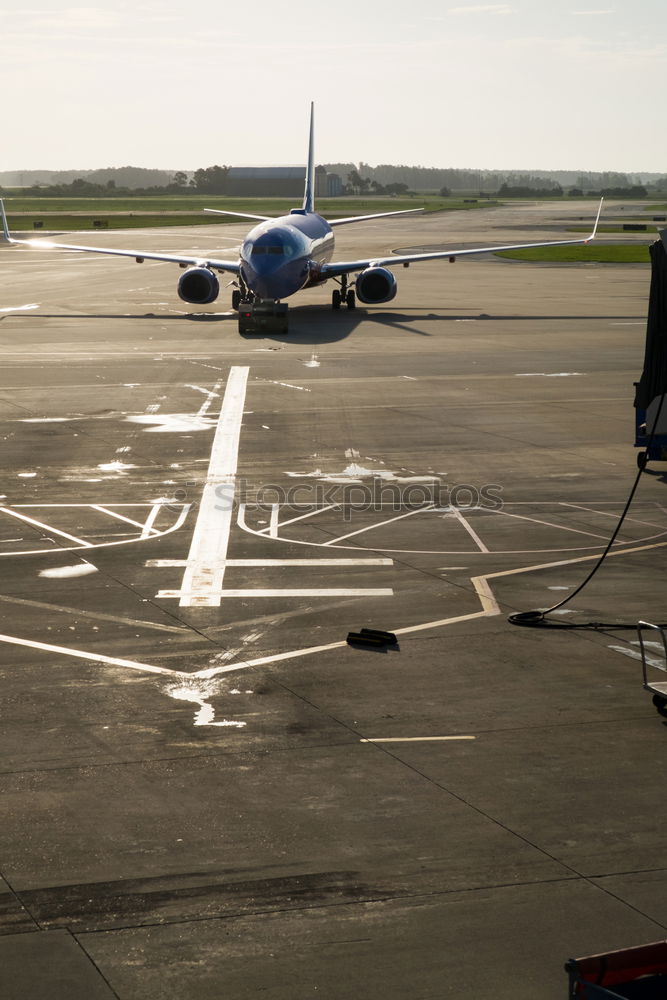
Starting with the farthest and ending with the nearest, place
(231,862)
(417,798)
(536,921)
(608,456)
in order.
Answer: (608,456) < (417,798) < (231,862) < (536,921)

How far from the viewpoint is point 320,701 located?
16.4 m

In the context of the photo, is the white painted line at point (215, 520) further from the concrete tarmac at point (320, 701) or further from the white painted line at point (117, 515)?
the white painted line at point (117, 515)

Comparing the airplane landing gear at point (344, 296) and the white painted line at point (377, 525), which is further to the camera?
the airplane landing gear at point (344, 296)

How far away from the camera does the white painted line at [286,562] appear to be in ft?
75.9

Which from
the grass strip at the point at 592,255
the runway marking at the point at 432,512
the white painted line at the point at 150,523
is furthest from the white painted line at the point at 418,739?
the grass strip at the point at 592,255

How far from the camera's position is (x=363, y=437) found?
36.0m

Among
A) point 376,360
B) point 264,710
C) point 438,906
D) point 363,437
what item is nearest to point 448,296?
point 376,360

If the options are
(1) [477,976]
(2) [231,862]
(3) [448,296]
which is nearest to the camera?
(1) [477,976]

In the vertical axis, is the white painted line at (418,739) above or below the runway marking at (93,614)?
above

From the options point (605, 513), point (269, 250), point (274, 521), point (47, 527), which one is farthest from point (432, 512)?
point (269, 250)

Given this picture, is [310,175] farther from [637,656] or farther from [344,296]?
[637,656]

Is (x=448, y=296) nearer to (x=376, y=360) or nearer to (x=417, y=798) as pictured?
(x=376, y=360)

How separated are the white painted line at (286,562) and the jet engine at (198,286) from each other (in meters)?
42.2

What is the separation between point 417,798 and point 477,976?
11.1ft
